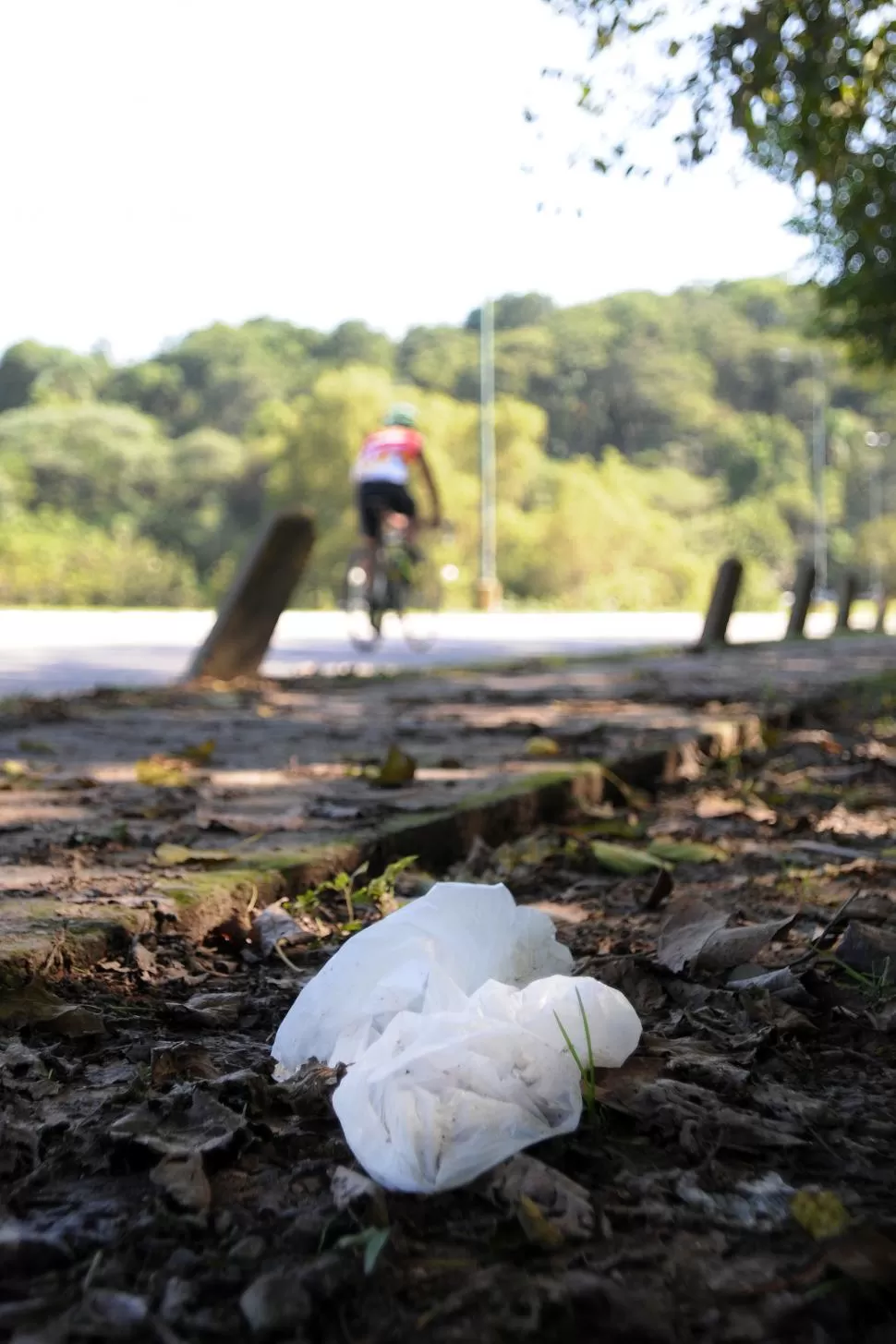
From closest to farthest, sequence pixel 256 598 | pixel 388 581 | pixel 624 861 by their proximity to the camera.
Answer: pixel 624 861 < pixel 256 598 < pixel 388 581

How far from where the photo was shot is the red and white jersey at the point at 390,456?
12.2 meters

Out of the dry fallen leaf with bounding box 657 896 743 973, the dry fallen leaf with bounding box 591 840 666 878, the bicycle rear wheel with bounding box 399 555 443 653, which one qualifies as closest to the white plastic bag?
the dry fallen leaf with bounding box 657 896 743 973

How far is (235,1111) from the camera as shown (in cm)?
126

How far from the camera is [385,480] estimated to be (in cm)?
1220

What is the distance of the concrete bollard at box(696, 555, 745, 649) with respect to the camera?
477 inches

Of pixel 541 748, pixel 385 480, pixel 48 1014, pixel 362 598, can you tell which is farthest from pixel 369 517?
pixel 48 1014

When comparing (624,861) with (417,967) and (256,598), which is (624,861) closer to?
(417,967)

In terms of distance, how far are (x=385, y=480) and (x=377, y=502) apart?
0.21 meters

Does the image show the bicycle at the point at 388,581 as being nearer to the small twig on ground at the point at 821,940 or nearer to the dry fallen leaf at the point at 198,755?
the dry fallen leaf at the point at 198,755

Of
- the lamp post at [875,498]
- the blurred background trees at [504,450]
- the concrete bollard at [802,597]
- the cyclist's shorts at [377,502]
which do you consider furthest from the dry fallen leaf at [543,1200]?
the lamp post at [875,498]

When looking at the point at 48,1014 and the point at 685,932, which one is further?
the point at 685,932

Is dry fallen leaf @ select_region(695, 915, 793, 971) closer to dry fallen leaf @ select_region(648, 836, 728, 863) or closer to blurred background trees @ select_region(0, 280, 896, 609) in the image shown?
dry fallen leaf @ select_region(648, 836, 728, 863)

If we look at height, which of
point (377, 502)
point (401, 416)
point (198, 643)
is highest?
point (401, 416)

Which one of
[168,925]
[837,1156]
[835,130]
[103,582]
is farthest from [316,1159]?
[103,582]
